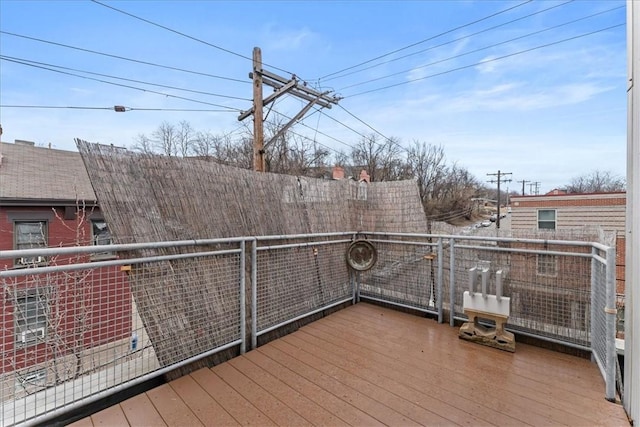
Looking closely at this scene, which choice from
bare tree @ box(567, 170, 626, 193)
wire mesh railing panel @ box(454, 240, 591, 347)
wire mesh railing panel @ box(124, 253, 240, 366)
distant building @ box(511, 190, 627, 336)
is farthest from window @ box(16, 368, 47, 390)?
bare tree @ box(567, 170, 626, 193)

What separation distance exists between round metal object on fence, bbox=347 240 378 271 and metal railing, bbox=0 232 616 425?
0.10 m

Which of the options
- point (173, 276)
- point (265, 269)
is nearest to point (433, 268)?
point (265, 269)

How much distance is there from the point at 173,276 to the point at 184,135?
1640 cm

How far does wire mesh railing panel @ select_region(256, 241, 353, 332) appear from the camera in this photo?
121 inches

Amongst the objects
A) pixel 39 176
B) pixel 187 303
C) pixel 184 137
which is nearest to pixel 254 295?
pixel 187 303

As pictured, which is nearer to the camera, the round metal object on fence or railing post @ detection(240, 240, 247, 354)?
railing post @ detection(240, 240, 247, 354)

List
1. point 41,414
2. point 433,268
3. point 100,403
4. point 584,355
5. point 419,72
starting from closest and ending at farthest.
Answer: point 41,414
point 100,403
point 584,355
point 433,268
point 419,72

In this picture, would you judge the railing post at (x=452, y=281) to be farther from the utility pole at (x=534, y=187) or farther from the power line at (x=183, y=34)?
the utility pole at (x=534, y=187)

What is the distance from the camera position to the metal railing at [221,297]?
1.86m

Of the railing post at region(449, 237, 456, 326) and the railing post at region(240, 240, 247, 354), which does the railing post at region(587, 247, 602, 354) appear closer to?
the railing post at region(449, 237, 456, 326)

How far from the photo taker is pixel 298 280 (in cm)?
347

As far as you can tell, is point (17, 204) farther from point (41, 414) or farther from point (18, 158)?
point (41, 414)

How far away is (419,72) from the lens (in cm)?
941

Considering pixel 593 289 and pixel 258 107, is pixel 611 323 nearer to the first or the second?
pixel 593 289
